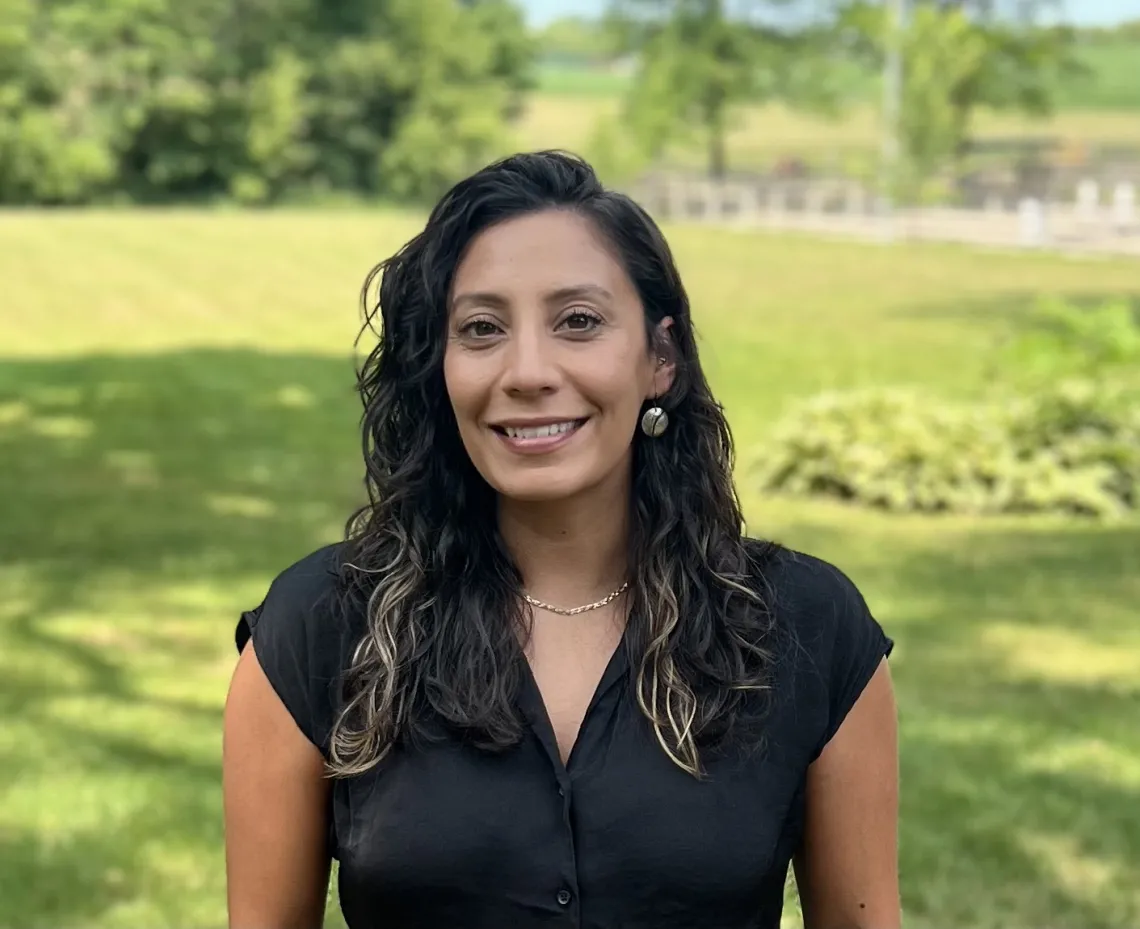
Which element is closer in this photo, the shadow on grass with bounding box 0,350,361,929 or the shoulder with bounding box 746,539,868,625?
the shoulder with bounding box 746,539,868,625

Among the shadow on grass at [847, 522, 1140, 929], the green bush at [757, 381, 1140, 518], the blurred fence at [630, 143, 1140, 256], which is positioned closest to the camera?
the shadow on grass at [847, 522, 1140, 929]

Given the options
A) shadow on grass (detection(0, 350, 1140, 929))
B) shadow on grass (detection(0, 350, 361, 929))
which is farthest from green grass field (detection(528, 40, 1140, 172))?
shadow on grass (detection(0, 350, 1140, 929))

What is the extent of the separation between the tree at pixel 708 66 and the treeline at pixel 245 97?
19.3 ft

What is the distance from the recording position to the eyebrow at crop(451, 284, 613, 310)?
2215 mm

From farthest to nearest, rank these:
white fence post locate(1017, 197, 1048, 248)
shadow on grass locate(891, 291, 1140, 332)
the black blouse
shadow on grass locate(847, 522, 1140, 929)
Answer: white fence post locate(1017, 197, 1048, 248)
shadow on grass locate(891, 291, 1140, 332)
shadow on grass locate(847, 522, 1140, 929)
the black blouse

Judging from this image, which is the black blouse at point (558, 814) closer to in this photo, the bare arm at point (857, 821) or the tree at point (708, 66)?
the bare arm at point (857, 821)

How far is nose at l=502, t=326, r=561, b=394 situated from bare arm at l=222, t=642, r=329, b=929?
53cm

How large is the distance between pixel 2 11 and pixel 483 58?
684 inches

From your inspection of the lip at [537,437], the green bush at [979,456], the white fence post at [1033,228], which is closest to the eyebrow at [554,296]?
the lip at [537,437]

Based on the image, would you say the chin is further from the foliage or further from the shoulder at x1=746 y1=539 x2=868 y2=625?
the foliage

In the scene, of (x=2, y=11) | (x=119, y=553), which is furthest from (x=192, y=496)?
(x=2, y=11)

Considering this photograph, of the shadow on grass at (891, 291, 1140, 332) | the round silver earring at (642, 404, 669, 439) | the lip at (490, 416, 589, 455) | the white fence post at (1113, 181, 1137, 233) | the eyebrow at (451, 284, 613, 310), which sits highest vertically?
the eyebrow at (451, 284, 613, 310)

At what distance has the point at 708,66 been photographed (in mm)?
61281

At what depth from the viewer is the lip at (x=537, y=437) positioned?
2.21m
